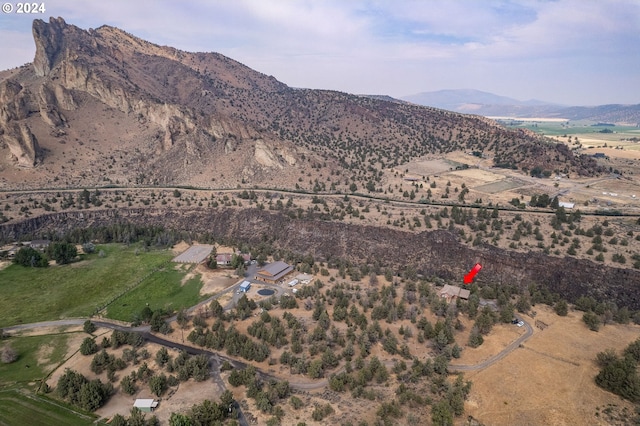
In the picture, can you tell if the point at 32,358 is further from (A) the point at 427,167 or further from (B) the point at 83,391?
(A) the point at 427,167

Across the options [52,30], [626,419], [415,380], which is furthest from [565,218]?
[52,30]

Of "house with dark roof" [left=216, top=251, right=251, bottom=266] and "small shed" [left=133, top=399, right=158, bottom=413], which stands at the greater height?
"house with dark roof" [left=216, top=251, right=251, bottom=266]

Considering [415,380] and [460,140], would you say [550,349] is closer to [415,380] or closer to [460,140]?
[415,380]

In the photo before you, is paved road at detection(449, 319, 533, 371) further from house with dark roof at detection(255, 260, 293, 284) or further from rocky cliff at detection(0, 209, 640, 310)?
house with dark roof at detection(255, 260, 293, 284)

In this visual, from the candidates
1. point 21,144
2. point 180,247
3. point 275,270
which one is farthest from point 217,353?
point 21,144

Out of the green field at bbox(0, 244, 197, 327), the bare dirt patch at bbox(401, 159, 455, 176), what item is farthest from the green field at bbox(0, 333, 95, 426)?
the bare dirt patch at bbox(401, 159, 455, 176)

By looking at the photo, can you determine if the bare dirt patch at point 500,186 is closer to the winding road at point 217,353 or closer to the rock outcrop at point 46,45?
the winding road at point 217,353

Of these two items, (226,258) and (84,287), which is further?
(226,258)
